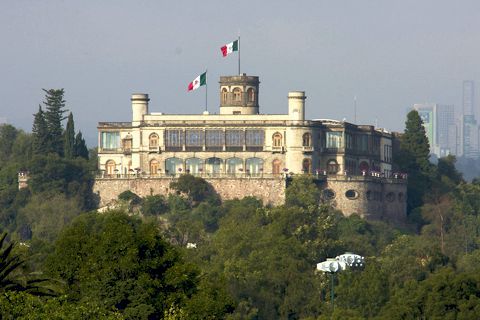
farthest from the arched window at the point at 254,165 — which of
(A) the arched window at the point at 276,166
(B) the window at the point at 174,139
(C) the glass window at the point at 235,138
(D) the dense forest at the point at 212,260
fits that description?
(B) the window at the point at 174,139

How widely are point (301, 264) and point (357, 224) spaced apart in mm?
35112

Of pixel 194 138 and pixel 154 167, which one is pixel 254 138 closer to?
pixel 194 138

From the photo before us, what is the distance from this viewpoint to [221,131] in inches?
7667

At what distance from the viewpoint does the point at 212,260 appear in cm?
15950

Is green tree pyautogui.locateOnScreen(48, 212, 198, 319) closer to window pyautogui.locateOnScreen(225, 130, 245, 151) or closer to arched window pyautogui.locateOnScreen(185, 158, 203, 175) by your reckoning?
window pyautogui.locateOnScreen(225, 130, 245, 151)

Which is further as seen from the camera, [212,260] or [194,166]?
[194,166]

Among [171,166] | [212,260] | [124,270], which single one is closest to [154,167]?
[171,166]

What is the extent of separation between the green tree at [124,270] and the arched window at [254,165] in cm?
8002

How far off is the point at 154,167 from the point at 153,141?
2.25 meters

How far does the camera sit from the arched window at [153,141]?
19638 cm

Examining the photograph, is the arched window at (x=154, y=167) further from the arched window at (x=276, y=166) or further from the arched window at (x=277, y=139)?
the arched window at (x=277, y=139)

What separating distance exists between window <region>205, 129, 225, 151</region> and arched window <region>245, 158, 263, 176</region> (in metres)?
2.66

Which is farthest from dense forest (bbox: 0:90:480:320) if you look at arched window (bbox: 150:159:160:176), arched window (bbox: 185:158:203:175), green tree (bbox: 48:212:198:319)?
arched window (bbox: 150:159:160:176)

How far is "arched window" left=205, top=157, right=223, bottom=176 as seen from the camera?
7697 inches
